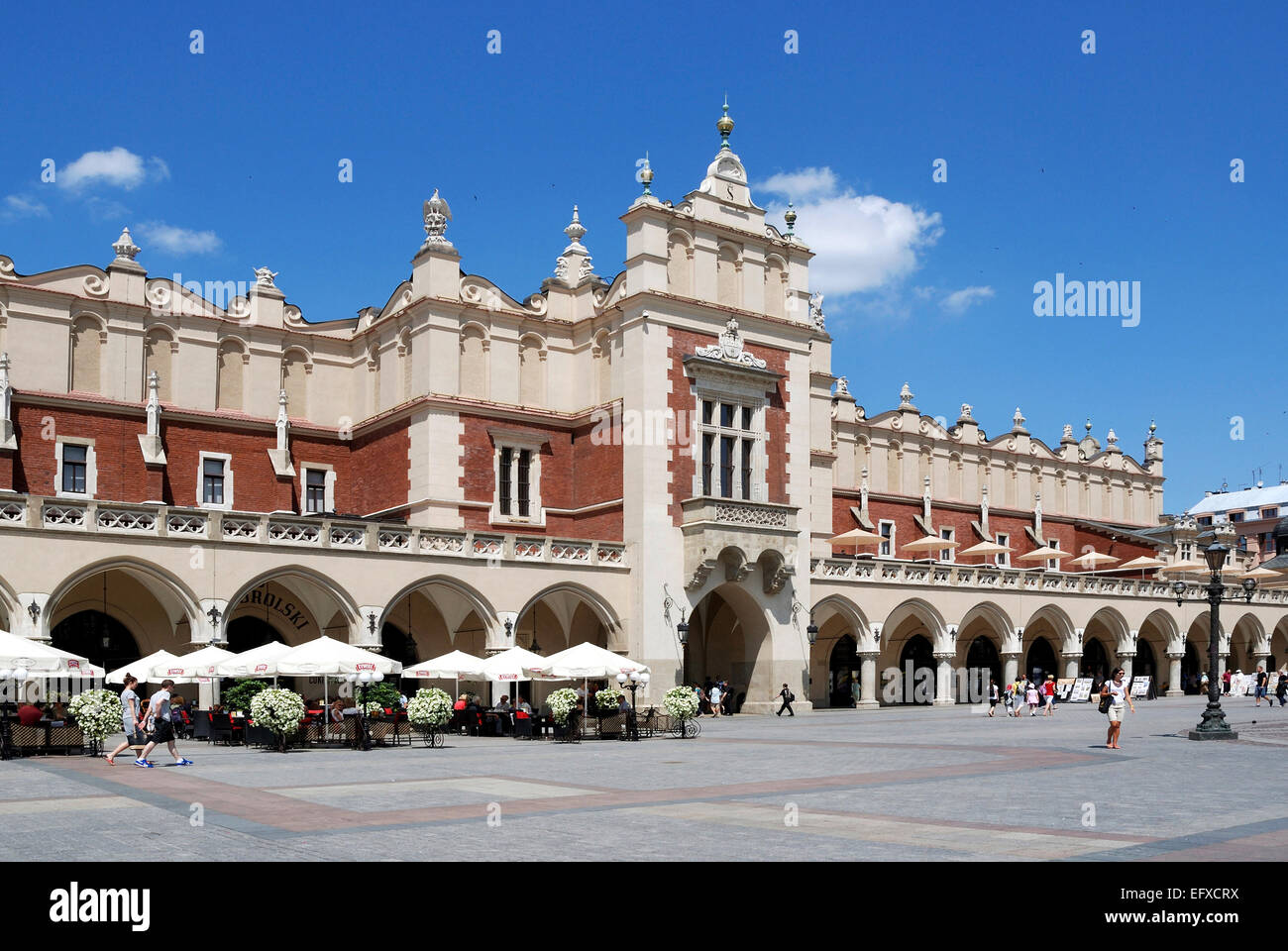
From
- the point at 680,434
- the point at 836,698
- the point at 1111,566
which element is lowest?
the point at 836,698

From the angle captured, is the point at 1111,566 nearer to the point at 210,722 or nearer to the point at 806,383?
the point at 806,383

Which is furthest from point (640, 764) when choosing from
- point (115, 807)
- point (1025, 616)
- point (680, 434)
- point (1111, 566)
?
point (1111, 566)

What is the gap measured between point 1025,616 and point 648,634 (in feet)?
66.7

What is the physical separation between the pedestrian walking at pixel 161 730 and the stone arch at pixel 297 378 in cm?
2255

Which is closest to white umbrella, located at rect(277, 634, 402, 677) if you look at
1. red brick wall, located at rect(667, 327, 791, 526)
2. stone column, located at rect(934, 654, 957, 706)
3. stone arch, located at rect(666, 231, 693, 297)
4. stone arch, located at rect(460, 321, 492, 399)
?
red brick wall, located at rect(667, 327, 791, 526)

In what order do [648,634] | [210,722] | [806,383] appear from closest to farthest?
1. [210,722]
2. [648,634]
3. [806,383]

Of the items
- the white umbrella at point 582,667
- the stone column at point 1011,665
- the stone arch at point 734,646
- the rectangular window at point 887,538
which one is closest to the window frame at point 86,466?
the white umbrella at point 582,667

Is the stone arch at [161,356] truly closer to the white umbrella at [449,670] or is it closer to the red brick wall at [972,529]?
the white umbrella at [449,670]

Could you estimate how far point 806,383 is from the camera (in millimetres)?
45062

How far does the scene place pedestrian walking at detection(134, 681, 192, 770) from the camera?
2114cm

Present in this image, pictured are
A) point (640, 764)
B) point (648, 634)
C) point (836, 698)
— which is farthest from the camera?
point (836, 698)

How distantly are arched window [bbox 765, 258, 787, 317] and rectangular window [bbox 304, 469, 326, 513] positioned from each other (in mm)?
16254

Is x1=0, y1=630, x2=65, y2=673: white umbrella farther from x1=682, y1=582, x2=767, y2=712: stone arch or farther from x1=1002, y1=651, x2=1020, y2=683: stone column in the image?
x1=1002, y1=651, x2=1020, y2=683: stone column
